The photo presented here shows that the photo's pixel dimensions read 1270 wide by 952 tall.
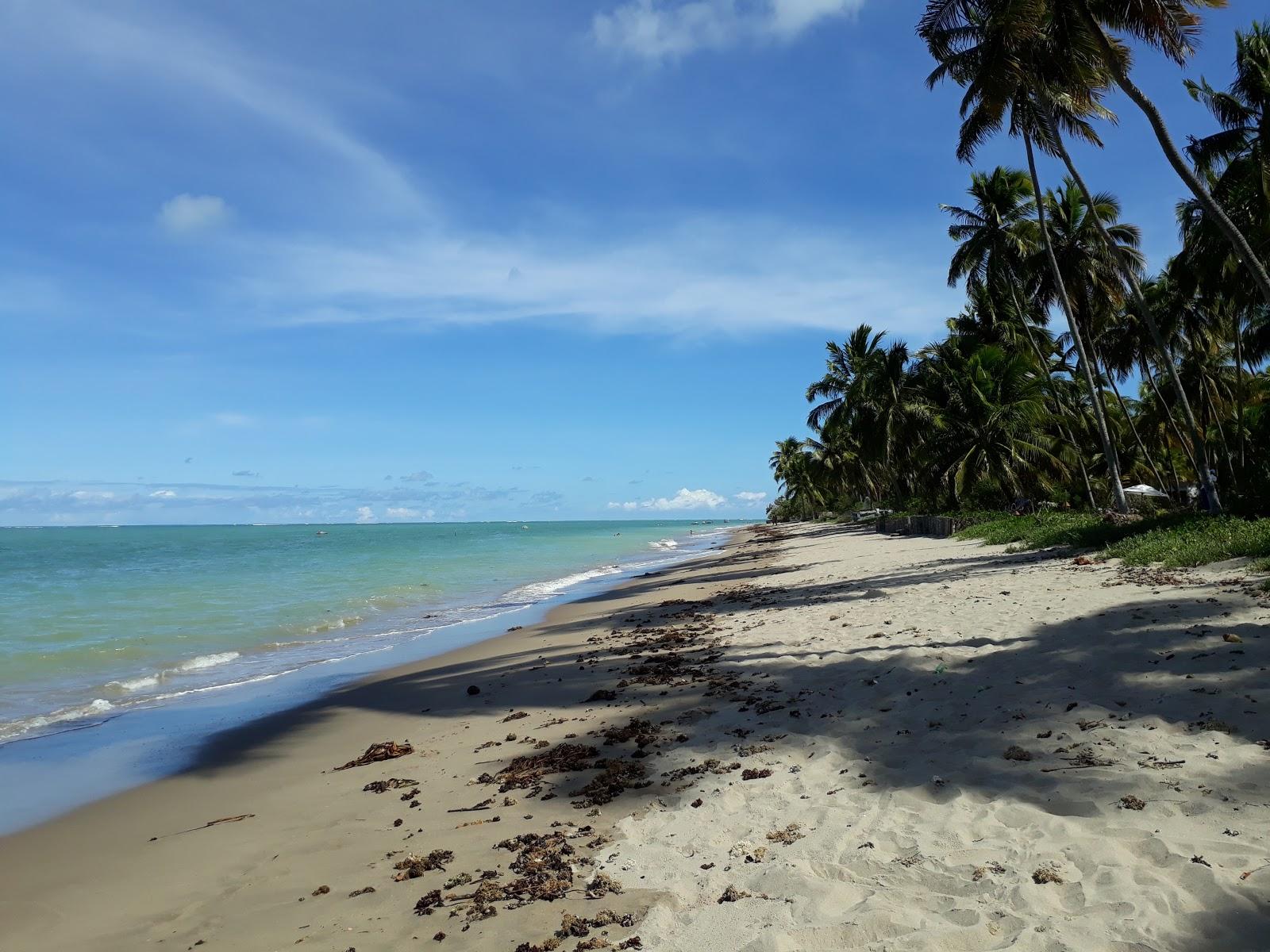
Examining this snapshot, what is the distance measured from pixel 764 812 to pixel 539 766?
93.4 inches

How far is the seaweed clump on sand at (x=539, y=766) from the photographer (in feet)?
19.9

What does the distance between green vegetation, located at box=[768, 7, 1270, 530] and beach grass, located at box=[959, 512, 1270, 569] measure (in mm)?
72

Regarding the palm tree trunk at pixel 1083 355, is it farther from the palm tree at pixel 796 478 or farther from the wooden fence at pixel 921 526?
the palm tree at pixel 796 478

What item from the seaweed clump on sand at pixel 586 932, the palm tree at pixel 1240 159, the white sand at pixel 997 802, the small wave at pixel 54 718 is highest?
the palm tree at pixel 1240 159

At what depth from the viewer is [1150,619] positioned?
7.59 meters

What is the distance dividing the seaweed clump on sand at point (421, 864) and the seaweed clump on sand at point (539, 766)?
1159mm

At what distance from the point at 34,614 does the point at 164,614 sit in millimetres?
4267

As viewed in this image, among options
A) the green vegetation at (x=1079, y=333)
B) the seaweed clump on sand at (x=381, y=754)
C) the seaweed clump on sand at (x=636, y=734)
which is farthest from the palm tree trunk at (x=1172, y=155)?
the seaweed clump on sand at (x=381, y=754)

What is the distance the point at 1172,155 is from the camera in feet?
42.1

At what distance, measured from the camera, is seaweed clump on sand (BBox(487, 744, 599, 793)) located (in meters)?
6.05

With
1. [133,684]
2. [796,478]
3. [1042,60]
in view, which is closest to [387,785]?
[133,684]

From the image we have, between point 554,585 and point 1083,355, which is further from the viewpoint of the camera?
point 554,585

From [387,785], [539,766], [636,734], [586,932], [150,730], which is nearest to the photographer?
[586,932]

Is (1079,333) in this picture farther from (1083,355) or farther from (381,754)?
(381,754)
